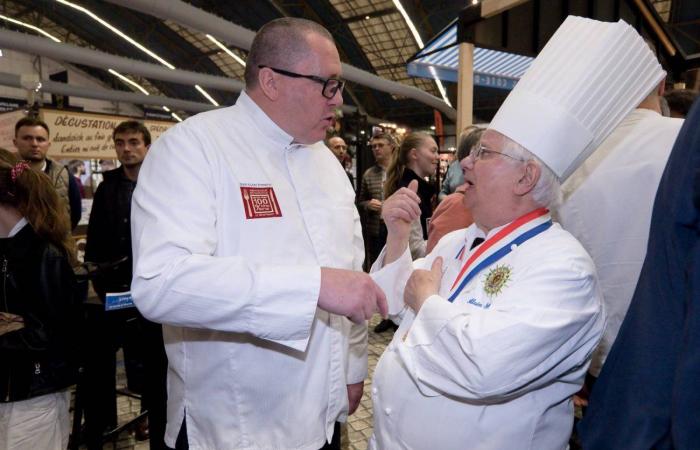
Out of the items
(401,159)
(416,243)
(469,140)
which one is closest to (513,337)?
(469,140)

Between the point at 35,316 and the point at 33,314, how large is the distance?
0.01 metres

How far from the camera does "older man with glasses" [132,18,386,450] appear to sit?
3.46ft

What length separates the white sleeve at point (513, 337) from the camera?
109 cm

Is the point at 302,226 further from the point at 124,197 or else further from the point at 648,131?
the point at 124,197

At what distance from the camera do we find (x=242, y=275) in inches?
41.2

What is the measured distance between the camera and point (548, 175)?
1344 millimetres

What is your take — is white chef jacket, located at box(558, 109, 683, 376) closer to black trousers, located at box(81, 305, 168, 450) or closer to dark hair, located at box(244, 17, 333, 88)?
dark hair, located at box(244, 17, 333, 88)

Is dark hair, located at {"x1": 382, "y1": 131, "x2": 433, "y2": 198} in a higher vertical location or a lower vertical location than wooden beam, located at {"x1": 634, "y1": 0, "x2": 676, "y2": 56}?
lower

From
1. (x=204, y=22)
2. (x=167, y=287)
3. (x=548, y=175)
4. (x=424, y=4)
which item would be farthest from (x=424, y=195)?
(x=424, y=4)

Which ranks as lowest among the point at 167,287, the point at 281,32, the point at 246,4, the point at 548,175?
the point at 167,287

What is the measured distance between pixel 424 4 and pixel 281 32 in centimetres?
1295

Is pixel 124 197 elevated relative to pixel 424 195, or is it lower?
elevated

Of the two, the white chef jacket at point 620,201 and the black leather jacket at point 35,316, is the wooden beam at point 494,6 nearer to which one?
the white chef jacket at point 620,201

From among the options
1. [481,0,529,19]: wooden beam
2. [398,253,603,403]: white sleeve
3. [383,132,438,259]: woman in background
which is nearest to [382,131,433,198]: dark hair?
[383,132,438,259]: woman in background
